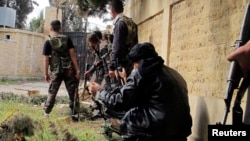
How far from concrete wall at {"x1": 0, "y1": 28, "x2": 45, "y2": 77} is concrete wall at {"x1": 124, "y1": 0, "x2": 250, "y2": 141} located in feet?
47.1

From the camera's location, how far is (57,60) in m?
6.66

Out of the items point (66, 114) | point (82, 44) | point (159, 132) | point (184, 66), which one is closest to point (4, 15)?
point (82, 44)

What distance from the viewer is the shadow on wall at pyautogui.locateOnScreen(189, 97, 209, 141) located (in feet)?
12.3

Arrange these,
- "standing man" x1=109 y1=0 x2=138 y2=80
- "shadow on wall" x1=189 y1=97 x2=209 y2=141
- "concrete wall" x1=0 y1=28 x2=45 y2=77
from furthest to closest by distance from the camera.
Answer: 1. "concrete wall" x1=0 y1=28 x2=45 y2=77
2. "standing man" x1=109 y1=0 x2=138 y2=80
3. "shadow on wall" x1=189 y1=97 x2=209 y2=141

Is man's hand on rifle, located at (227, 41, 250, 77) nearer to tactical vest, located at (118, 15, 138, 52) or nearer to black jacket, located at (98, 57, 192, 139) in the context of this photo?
black jacket, located at (98, 57, 192, 139)

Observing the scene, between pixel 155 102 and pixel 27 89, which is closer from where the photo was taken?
pixel 155 102

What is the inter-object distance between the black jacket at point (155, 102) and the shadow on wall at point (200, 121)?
613 millimetres

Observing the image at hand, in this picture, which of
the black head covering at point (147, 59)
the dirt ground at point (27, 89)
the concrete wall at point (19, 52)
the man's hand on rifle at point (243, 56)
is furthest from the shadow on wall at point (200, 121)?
the concrete wall at point (19, 52)

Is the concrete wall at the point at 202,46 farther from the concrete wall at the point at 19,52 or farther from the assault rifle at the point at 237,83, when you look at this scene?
the concrete wall at the point at 19,52

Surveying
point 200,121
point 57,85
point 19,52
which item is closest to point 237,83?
point 200,121

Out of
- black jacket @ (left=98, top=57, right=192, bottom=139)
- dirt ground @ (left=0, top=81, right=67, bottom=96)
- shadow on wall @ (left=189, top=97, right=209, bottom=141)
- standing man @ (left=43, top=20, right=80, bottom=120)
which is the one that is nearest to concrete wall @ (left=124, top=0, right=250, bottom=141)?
shadow on wall @ (left=189, top=97, right=209, bottom=141)

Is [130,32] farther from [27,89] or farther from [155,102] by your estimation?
[27,89]

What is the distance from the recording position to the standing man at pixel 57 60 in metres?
6.59

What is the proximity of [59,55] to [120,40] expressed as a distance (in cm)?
210
